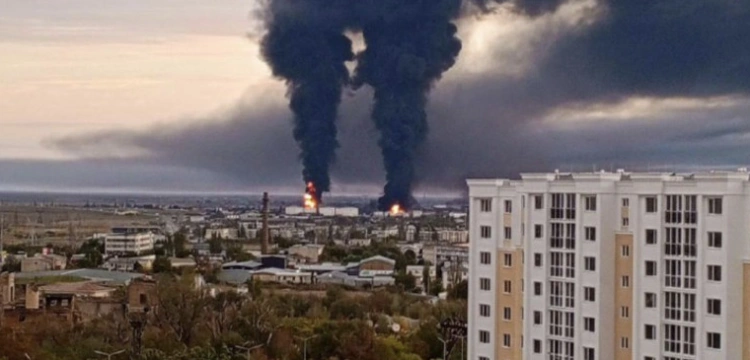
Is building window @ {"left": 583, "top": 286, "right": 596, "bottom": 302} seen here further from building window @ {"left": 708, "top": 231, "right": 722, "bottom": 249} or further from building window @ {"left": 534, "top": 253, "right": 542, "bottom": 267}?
building window @ {"left": 708, "top": 231, "right": 722, "bottom": 249}

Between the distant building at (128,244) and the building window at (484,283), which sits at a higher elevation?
the building window at (484,283)

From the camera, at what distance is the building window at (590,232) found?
16.5 metres

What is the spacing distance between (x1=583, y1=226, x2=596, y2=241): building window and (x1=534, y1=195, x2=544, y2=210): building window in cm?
74

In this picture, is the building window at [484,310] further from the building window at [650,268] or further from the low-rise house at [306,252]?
the low-rise house at [306,252]


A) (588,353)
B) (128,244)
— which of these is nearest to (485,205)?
(588,353)

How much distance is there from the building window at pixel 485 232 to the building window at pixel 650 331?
2835mm

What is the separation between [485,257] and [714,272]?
3.53 meters

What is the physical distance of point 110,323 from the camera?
31.3 meters

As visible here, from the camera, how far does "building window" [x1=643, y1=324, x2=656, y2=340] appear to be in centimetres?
1586

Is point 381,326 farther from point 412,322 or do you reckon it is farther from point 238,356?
point 238,356

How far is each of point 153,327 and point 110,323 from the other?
1938mm

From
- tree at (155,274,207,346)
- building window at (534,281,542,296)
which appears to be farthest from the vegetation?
building window at (534,281,542,296)

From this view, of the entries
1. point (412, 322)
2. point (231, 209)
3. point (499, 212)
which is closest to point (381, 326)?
point (412, 322)

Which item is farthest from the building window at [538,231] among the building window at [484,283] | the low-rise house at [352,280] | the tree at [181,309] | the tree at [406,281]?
the low-rise house at [352,280]
